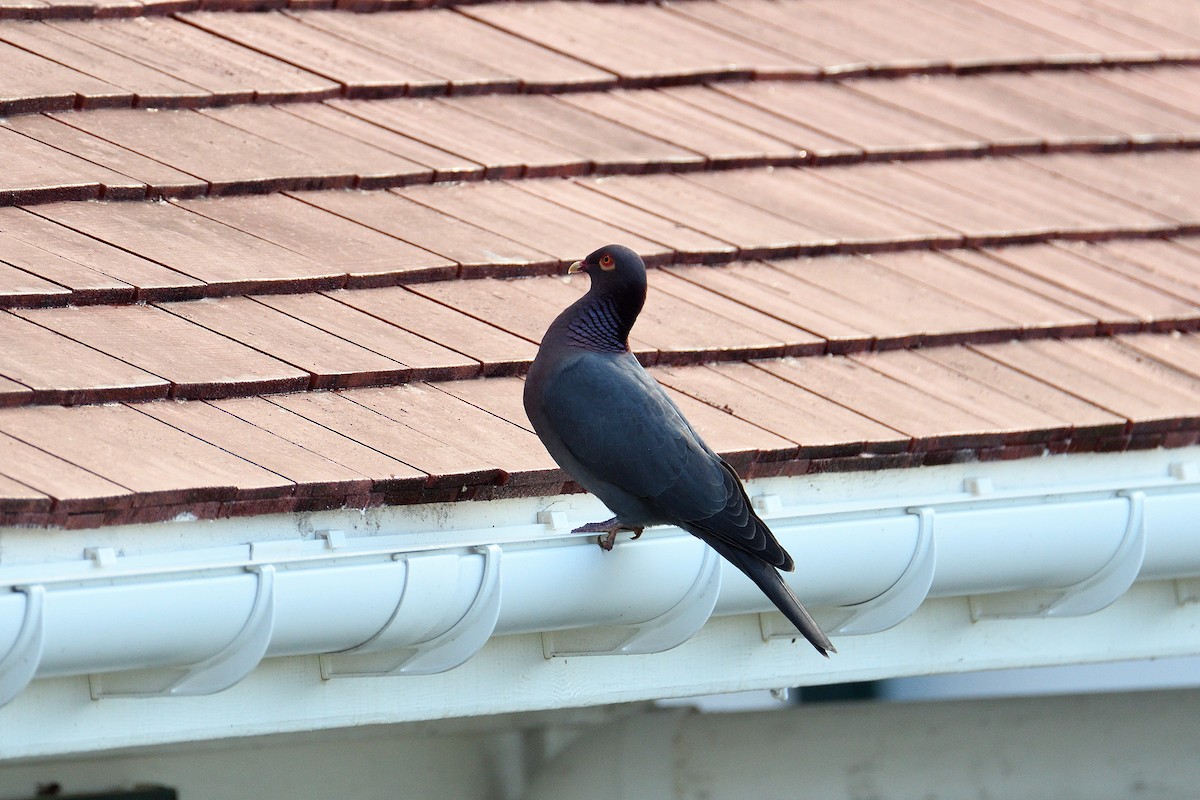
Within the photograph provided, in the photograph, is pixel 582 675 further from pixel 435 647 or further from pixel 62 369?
pixel 62 369

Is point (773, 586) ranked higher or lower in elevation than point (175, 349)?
lower

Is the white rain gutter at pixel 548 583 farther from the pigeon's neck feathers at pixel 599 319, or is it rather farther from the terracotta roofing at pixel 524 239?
the pigeon's neck feathers at pixel 599 319

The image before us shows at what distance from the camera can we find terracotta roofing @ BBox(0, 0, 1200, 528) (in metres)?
2.49

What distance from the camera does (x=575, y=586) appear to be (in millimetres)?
2475

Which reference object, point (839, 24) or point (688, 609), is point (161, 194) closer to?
point (688, 609)

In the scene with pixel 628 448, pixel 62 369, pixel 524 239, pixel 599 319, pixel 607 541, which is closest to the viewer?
pixel 62 369

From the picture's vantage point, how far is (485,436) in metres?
2.64

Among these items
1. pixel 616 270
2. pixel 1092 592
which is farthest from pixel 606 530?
pixel 1092 592

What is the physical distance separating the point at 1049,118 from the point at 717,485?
2.13 m

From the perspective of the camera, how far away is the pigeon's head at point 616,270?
2.73m

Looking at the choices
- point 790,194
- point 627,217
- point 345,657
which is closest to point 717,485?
point 345,657

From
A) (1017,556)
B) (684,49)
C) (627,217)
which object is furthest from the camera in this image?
(684,49)

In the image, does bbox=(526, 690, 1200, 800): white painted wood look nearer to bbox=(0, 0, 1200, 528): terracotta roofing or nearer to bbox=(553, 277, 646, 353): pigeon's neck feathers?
bbox=(0, 0, 1200, 528): terracotta roofing

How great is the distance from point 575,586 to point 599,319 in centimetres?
46
